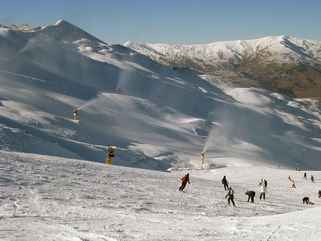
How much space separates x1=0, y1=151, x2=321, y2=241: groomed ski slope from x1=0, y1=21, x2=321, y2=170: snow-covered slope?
27.2 m

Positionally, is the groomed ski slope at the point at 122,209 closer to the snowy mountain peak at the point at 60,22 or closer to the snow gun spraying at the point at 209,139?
the snow gun spraying at the point at 209,139

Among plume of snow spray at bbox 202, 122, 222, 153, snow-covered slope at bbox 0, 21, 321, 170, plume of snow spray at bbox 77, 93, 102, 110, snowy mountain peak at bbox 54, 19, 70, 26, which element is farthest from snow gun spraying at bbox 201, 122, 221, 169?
snowy mountain peak at bbox 54, 19, 70, 26

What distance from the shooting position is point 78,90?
117 meters

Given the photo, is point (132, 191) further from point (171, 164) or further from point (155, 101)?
point (155, 101)

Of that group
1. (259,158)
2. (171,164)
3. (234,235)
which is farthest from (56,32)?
(234,235)

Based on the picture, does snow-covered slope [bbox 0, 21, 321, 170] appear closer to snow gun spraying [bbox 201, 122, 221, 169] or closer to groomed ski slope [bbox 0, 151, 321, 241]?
snow gun spraying [bbox 201, 122, 221, 169]

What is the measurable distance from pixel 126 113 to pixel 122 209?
82.3 metres

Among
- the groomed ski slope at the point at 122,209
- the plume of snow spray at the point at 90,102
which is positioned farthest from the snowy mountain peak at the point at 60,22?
the groomed ski slope at the point at 122,209

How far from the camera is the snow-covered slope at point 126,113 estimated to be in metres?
76.9

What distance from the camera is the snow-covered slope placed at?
3029 inches

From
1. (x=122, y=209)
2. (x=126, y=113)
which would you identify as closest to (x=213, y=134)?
(x=126, y=113)

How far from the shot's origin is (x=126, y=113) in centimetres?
10781

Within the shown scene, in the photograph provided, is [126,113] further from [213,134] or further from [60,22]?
[60,22]

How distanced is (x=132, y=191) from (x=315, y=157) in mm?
Answer: 94742
